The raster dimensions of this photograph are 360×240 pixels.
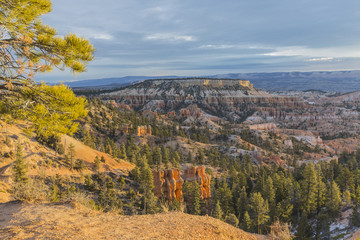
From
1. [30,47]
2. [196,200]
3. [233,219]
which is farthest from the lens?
[196,200]

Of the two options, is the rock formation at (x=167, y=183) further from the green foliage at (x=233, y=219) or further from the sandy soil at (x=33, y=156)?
the green foliage at (x=233, y=219)

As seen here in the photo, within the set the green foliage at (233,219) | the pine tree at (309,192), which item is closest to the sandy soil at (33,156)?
the green foliage at (233,219)

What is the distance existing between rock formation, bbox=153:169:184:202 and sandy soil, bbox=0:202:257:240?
28335mm

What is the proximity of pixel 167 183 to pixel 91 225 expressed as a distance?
30.8 m

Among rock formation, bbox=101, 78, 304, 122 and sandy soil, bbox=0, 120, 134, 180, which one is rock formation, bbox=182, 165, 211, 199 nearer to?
sandy soil, bbox=0, 120, 134, 180

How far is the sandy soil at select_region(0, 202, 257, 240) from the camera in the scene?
727 cm

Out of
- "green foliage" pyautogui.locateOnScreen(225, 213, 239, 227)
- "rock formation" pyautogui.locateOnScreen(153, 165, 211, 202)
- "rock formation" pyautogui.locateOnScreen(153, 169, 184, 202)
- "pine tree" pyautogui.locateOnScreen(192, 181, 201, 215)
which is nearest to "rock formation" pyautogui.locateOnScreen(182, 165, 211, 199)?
"rock formation" pyautogui.locateOnScreen(153, 165, 211, 202)

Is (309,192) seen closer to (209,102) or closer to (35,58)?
(35,58)

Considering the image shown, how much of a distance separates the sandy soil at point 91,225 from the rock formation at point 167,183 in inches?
1116

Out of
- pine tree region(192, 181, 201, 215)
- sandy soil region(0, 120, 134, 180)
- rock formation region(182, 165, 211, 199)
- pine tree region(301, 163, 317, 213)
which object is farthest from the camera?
rock formation region(182, 165, 211, 199)

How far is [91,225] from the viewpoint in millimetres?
8172

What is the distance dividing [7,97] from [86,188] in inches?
958

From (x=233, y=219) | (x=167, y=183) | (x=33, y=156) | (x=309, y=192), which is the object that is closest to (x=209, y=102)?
(x=167, y=183)

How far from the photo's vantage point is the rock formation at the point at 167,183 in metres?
37.7
